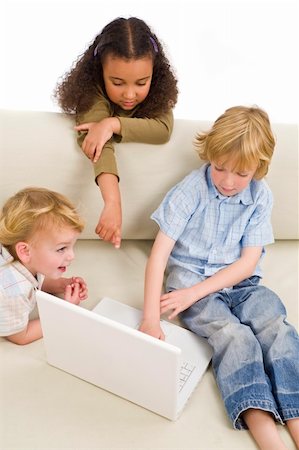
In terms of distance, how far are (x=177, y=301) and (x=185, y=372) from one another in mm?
180

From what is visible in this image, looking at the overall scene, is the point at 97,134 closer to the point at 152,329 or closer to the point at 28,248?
the point at 28,248

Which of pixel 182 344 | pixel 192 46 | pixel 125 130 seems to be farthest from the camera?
pixel 192 46

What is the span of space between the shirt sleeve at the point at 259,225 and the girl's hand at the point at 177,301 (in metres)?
0.20

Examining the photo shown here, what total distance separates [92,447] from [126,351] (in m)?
0.21

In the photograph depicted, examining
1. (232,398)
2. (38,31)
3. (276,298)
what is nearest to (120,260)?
(276,298)

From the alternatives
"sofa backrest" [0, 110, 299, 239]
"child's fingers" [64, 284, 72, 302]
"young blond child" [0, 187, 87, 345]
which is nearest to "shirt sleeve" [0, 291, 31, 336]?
"young blond child" [0, 187, 87, 345]

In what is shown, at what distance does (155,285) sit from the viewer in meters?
1.47

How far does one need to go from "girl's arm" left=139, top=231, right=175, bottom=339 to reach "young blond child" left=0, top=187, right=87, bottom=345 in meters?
0.21

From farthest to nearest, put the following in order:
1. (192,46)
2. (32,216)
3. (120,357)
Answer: (192,46) < (32,216) < (120,357)

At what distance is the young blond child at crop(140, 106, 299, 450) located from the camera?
4.26 ft

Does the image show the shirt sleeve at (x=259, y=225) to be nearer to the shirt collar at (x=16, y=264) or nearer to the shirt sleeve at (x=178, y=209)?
the shirt sleeve at (x=178, y=209)

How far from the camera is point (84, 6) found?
2.17m

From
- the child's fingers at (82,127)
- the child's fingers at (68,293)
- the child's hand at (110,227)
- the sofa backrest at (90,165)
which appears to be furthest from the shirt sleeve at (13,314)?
the child's fingers at (82,127)

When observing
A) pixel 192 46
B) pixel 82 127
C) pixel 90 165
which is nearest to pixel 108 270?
pixel 90 165
